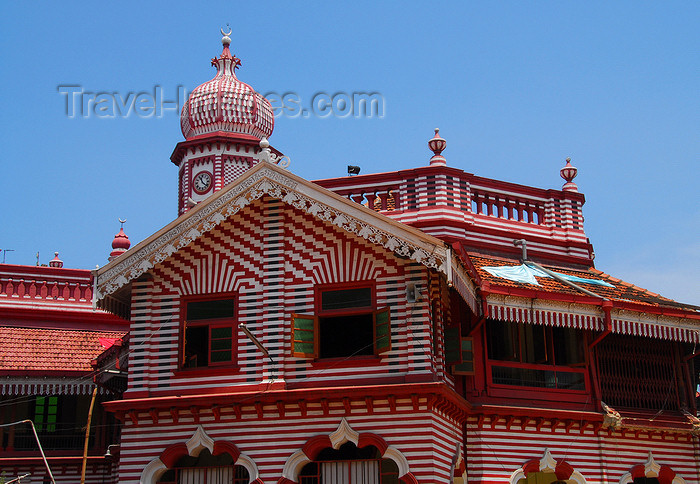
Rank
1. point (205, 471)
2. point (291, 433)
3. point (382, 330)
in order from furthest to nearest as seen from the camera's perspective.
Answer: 1. point (205, 471)
2. point (382, 330)
3. point (291, 433)

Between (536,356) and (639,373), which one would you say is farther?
(639,373)

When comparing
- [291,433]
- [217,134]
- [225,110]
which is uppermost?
[225,110]

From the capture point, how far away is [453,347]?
23.3 meters

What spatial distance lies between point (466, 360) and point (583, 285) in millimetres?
4877

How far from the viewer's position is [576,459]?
24531mm

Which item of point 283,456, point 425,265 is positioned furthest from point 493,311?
point 283,456

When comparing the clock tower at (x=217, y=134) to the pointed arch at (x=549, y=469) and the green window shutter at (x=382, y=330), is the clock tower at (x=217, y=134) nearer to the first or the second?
the green window shutter at (x=382, y=330)

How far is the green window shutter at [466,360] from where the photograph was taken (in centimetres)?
2355

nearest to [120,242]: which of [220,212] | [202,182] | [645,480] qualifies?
[202,182]

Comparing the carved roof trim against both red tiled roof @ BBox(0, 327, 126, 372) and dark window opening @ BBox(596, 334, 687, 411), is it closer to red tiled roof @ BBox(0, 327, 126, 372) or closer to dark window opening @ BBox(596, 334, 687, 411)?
red tiled roof @ BBox(0, 327, 126, 372)

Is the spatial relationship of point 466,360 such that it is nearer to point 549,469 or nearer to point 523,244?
point 549,469

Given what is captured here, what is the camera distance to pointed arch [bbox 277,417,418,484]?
2117 centimetres

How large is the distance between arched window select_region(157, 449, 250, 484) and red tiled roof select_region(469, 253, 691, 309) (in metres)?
7.39

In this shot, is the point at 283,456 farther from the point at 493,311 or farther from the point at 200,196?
the point at 200,196
